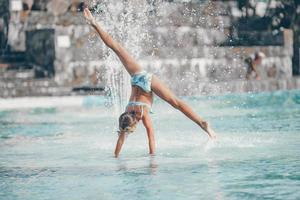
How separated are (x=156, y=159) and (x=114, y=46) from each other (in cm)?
162

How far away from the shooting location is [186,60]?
81.5 ft

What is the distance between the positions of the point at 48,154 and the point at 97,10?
61.3ft

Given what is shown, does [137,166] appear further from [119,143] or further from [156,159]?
[119,143]

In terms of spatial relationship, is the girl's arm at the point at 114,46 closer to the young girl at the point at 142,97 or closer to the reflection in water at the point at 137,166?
the young girl at the point at 142,97

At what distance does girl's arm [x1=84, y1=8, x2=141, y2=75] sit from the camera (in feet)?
32.9

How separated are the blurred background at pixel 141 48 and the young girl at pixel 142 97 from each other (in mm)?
10609

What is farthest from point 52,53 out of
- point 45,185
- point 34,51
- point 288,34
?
point 45,185

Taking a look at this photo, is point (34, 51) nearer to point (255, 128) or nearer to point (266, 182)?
point (255, 128)

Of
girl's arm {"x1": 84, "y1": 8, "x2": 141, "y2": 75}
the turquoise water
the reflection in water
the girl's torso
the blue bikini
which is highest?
girl's arm {"x1": 84, "y1": 8, "x2": 141, "y2": 75}

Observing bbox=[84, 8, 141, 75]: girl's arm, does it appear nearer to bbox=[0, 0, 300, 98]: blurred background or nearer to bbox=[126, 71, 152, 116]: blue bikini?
bbox=[126, 71, 152, 116]: blue bikini

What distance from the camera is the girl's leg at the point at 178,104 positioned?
9.92m

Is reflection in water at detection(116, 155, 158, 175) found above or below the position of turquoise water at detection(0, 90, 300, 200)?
above

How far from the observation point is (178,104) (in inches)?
395

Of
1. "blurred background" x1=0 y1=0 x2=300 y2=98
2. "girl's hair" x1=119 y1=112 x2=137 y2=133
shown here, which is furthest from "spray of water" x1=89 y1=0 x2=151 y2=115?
"girl's hair" x1=119 y1=112 x2=137 y2=133
